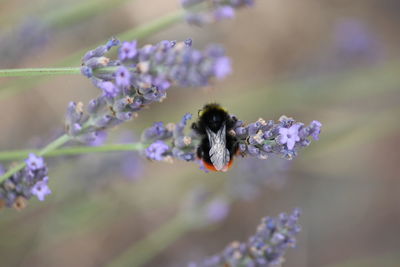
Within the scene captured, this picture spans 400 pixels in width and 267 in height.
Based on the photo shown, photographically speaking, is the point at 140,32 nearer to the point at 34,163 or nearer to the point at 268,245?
the point at 34,163

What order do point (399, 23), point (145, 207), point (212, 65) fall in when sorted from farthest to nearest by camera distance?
Result: point (399, 23), point (145, 207), point (212, 65)

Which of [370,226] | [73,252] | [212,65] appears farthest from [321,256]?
[212,65]

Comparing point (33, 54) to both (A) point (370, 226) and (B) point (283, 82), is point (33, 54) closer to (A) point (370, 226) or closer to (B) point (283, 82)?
(B) point (283, 82)

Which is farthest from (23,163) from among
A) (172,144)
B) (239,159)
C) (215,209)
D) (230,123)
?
(239,159)

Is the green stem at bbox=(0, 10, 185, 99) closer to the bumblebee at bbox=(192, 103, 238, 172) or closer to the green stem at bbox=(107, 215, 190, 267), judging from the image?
the bumblebee at bbox=(192, 103, 238, 172)

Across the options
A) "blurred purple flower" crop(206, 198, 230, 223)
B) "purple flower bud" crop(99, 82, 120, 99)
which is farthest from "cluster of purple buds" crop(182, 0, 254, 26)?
"blurred purple flower" crop(206, 198, 230, 223)
